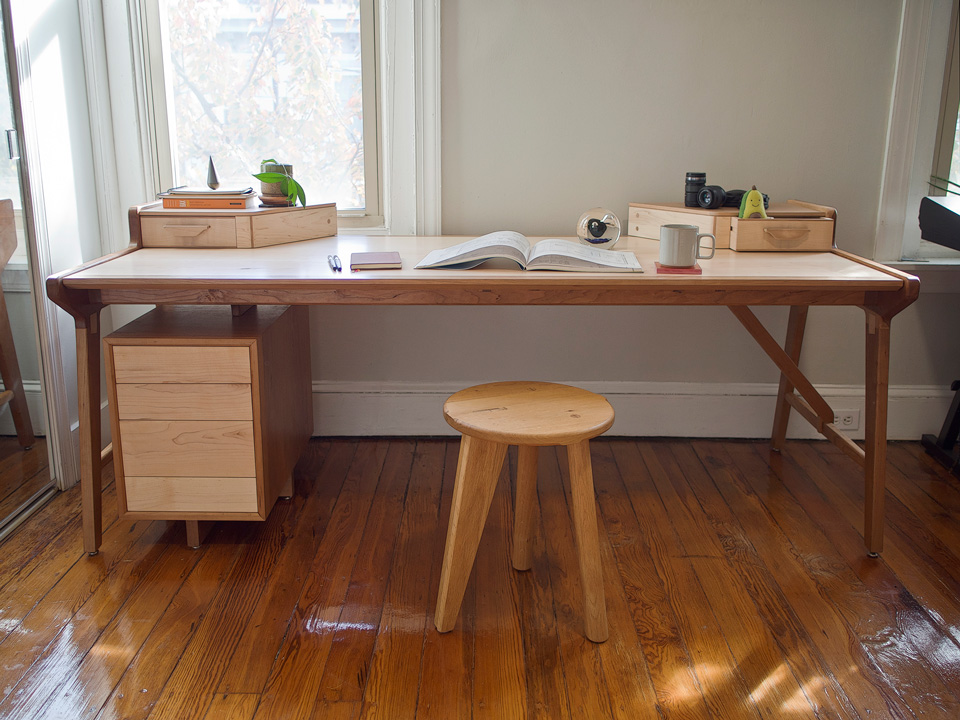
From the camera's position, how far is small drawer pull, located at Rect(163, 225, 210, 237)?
2.17 meters

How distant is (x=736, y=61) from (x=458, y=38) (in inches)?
34.6

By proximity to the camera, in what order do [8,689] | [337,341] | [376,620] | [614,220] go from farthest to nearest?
1. [337,341]
2. [614,220]
3. [376,620]
4. [8,689]

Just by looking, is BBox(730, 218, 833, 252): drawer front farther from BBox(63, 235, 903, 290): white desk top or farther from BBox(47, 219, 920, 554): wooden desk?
BBox(47, 219, 920, 554): wooden desk

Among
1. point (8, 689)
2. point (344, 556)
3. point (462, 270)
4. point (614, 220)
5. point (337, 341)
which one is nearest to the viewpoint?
point (8, 689)

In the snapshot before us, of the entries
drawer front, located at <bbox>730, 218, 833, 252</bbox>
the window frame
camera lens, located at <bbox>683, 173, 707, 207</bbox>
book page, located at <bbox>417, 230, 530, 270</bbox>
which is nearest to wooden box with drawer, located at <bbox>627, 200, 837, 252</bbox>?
drawer front, located at <bbox>730, 218, 833, 252</bbox>

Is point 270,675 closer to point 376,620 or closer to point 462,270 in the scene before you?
point 376,620

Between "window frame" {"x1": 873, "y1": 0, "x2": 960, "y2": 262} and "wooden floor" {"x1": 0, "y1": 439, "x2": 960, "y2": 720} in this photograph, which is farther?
"window frame" {"x1": 873, "y1": 0, "x2": 960, "y2": 262}

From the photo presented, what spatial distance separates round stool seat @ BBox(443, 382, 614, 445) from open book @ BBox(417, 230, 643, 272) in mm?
292

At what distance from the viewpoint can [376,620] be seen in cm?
175

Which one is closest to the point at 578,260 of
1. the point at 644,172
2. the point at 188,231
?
the point at 644,172

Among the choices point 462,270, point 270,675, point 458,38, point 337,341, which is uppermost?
point 458,38

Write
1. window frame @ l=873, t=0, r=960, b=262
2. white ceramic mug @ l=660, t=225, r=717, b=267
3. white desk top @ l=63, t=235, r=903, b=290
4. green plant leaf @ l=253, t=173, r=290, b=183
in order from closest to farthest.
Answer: white desk top @ l=63, t=235, r=903, b=290, white ceramic mug @ l=660, t=225, r=717, b=267, green plant leaf @ l=253, t=173, r=290, b=183, window frame @ l=873, t=0, r=960, b=262

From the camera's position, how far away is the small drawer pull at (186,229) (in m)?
2.17

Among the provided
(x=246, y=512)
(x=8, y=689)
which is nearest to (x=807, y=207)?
(x=246, y=512)
